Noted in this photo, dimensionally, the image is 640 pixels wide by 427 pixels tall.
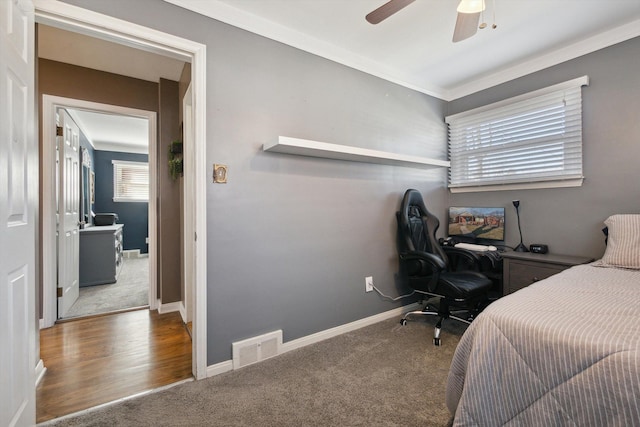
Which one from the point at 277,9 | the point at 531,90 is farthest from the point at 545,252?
the point at 277,9

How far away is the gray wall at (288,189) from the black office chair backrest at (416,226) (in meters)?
0.20

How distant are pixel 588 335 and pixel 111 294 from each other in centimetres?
459

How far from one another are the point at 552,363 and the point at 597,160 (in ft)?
7.66

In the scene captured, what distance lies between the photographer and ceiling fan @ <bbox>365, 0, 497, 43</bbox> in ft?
4.59

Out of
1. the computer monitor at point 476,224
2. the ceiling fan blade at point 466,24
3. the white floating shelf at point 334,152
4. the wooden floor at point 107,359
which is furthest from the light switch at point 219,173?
the computer monitor at point 476,224

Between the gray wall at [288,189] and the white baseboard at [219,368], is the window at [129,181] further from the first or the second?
the white baseboard at [219,368]

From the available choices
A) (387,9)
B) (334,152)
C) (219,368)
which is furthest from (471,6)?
(219,368)

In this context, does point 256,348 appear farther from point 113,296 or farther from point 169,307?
point 113,296

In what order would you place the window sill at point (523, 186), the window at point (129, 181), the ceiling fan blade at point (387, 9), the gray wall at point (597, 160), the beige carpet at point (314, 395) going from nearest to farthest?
the ceiling fan blade at point (387, 9) → the beige carpet at point (314, 395) → the gray wall at point (597, 160) → the window sill at point (523, 186) → the window at point (129, 181)

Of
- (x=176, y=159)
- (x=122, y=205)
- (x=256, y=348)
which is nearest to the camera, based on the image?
(x=256, y=348)

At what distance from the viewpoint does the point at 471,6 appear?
4.83 feet

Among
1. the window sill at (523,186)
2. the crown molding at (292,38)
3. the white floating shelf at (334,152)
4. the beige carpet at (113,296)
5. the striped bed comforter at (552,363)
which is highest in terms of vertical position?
the crown molding at (292,38)

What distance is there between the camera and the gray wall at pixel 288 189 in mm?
1916

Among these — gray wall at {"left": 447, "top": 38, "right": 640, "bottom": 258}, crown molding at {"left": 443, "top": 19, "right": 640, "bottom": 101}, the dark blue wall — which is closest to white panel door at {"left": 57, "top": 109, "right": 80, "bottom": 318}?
the dark blue wall
